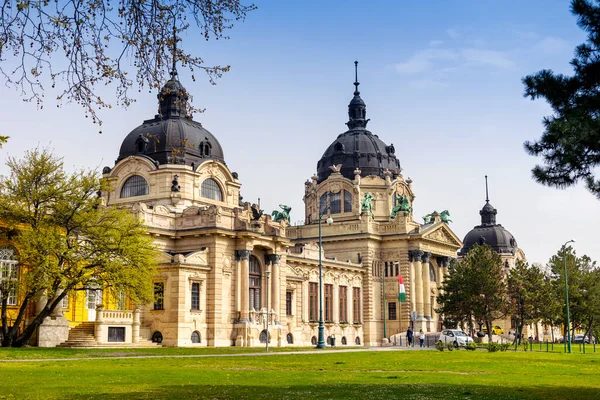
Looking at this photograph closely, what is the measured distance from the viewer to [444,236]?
100125 mm

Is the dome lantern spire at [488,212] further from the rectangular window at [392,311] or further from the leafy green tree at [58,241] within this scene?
the leafy green tree at [58,241]

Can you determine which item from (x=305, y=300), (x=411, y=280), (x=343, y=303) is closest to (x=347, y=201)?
(x=411, y=280)

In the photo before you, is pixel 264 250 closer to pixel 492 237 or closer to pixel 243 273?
pixel 243 273

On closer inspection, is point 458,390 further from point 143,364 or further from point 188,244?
point 188,244

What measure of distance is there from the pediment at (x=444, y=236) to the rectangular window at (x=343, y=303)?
1288cm

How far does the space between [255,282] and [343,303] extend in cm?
2307

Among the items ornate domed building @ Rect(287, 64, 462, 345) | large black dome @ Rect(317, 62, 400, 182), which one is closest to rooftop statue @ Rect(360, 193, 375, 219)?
ornate domed building @ Rect(287, 64, 462, 345)

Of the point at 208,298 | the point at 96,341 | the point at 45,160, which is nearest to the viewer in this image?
the point at 45,160

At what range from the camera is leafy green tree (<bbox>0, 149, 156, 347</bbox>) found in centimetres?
4603

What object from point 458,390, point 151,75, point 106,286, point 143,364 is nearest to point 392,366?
point 143,364

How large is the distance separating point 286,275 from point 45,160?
104 feet

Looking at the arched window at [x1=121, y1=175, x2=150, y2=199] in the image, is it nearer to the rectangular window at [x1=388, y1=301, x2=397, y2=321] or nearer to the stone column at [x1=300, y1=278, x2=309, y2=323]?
the stone column at [x1=300, y1=278, x2=309, y2=323]

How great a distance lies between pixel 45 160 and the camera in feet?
154

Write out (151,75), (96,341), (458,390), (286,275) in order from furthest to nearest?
(286,275), (96,341), (458,390), (151,75)
